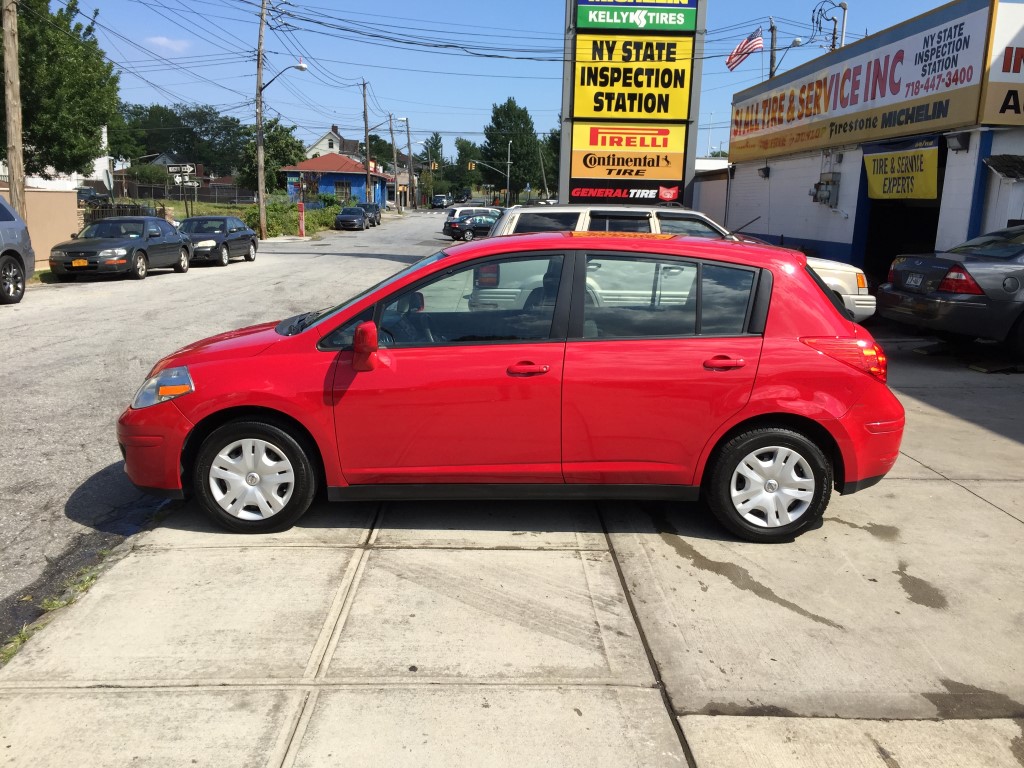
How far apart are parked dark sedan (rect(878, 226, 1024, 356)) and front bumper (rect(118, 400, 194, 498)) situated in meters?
8.47

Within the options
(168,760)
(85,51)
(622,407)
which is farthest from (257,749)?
(85,51)

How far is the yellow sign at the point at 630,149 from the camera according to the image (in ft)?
60.7

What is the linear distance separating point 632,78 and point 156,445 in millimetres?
16150

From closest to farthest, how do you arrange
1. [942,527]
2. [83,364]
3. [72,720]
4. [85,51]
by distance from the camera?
[72,720] → [942,527] → [83,364] → [85,51]

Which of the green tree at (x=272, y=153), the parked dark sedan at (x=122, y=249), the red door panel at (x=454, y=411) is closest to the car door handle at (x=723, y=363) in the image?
the red door panel at (x=454, y=411)

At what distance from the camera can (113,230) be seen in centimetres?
1947

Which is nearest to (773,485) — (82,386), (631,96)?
(82,386)

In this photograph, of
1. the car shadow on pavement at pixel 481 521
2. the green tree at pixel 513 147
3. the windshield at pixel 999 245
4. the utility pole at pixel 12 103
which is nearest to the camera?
the car shadow on pavement at pixel 481 521

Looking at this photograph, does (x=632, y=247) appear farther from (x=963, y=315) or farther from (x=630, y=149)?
(x=630, y=149)

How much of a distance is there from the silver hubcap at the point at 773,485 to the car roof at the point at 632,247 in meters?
1.07

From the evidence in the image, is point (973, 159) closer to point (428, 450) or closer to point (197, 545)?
point (428, 450)

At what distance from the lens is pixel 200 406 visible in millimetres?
4570

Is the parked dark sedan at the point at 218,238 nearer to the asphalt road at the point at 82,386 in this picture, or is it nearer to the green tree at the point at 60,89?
the asphalt road at the point at 82,386

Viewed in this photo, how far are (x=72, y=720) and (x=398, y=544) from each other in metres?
1.88
